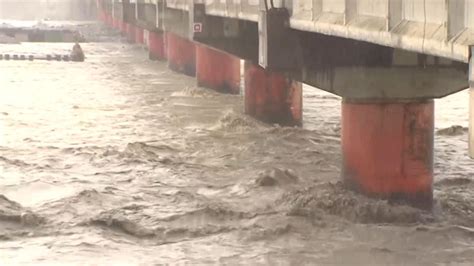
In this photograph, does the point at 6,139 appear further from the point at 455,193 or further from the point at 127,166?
the point at 455,193

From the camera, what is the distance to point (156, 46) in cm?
4106

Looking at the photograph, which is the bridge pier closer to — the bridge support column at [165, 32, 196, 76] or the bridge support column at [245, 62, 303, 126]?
the bridge support column at [165, 32, 196, 76]

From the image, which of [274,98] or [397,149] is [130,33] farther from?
[397,149]

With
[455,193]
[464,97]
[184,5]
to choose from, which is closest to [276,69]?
[455,193]

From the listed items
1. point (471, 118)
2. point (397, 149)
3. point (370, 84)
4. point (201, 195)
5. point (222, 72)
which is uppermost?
point (471, 118)

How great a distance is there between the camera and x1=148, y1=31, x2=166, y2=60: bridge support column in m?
40.5

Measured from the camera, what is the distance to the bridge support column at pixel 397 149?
12104 millimetres

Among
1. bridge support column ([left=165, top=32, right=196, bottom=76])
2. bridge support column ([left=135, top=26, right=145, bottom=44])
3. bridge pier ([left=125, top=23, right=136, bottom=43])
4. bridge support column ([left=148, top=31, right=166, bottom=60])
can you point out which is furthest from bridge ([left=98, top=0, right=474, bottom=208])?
bridge pier ([left=125, top=23, right=136, bottom=43])

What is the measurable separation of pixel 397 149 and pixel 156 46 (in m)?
29.7

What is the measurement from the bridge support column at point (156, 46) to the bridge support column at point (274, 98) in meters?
19.3

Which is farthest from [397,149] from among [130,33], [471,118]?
[130,33]

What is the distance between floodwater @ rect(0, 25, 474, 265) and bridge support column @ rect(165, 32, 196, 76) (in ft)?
35.0

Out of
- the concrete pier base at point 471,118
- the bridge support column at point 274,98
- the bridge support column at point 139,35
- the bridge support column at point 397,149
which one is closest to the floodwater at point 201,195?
the bridge support column at point 397,149

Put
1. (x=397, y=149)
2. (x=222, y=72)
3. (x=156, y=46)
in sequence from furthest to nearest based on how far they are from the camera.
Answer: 1. (x=156, y=46)
2. (x=222, y=72)
3. (x=397, y=149)
